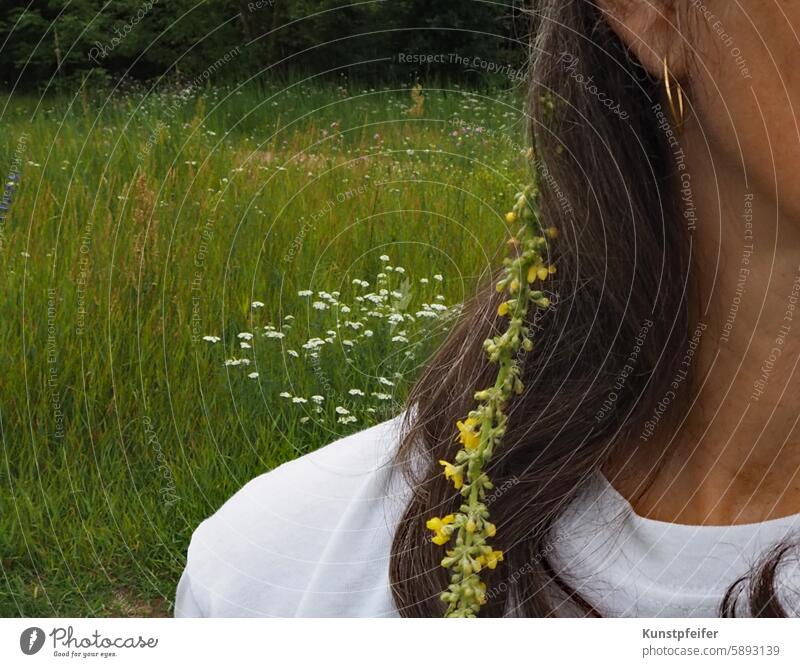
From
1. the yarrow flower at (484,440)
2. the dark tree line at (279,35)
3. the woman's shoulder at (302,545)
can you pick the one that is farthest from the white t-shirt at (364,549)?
the dark tree line at (279,35)

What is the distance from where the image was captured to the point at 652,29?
0.59 metres

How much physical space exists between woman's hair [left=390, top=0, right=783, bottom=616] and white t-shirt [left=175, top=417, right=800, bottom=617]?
0.05 feet

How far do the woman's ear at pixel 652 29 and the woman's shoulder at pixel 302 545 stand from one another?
12.1 inches

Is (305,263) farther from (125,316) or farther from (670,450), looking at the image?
(670,450)

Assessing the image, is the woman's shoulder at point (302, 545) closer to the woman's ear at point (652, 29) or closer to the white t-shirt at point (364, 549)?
the white t-shirt at point (364, 549)

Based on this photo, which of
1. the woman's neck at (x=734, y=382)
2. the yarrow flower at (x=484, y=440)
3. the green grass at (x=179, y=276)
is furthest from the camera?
the green grass at (x=179, y=276)

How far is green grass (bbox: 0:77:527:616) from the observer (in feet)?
2.56

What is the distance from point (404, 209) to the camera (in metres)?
0.82

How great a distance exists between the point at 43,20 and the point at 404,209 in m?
0.29

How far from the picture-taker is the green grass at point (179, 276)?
78 cm

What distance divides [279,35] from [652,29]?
0.79 ft
